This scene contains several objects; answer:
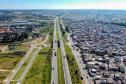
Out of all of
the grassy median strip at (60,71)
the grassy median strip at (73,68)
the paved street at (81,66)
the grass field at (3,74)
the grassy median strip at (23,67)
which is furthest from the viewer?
the grassy median strip at (23,67)

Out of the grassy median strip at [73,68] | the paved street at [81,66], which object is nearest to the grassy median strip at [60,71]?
the grassy median strip at [73,68]

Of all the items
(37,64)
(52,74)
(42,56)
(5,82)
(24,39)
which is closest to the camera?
(5,82)

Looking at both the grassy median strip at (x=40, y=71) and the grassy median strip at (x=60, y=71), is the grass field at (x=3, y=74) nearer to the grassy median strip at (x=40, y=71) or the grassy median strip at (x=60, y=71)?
the grassy median strip at (x=40, y=71)

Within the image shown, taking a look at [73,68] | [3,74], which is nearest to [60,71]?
[73,68]

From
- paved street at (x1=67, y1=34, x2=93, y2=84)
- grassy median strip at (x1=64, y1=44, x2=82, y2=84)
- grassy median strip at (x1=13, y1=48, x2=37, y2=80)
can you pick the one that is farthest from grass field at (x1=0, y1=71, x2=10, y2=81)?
paved street at (x1=67, y1=34, x2=93, y2=84)

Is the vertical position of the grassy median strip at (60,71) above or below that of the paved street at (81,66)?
above

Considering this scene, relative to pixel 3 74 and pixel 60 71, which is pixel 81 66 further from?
pixel 3 74

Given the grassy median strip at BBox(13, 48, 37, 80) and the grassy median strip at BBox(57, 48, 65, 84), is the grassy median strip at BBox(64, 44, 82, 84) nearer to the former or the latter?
the grassy median strip at BBox(57, 48, 65, 84)

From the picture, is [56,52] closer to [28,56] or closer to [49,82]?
[28,56]

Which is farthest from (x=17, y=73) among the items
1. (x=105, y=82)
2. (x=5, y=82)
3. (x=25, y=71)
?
(x=105, y=82)
